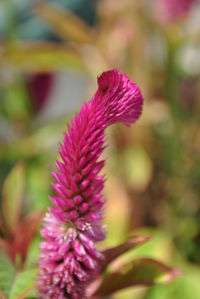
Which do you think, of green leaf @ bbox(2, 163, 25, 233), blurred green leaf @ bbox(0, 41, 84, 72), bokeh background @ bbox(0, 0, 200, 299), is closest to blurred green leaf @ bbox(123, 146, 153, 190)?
bokeh background @ bbox(0, 0, 200, 299)

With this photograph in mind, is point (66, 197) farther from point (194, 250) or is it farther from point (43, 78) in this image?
point (43, 78)

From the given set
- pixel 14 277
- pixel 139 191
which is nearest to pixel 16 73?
pixel 139 191

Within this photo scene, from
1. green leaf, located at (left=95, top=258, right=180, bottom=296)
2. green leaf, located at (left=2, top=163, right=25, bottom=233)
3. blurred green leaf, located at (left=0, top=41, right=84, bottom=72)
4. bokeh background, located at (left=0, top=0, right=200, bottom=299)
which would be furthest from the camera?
bokeh background, located at (left=0, top=0, right=200, bottom=299)

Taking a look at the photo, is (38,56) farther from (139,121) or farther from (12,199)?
(12,199)

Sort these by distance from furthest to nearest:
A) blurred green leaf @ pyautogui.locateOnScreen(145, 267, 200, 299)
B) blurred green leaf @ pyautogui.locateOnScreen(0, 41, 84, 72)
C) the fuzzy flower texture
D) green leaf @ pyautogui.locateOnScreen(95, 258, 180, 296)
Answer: blurred green leaf @ pyautogui.locateOnScreen(0, 41, 84, 72)
blurred green leaf @ pyautogui.locateOnScreen(145, 267, 200, 299)
green leaf @ pyautogui.locateOnScreen(95, 258, 180, 296)
the fuzzy flower texture

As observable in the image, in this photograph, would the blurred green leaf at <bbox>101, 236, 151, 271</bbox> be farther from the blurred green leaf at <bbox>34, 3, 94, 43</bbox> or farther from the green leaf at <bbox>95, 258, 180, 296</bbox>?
the blurred green leaf at <bbox>34, 3, 94, 43</bbox>

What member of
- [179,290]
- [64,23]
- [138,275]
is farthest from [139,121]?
[138,275]

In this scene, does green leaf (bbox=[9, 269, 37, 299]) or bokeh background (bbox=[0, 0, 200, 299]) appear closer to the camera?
green leaf (bbox=[9, 269, 37, 299])

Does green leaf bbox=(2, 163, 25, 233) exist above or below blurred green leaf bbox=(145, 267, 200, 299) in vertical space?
above

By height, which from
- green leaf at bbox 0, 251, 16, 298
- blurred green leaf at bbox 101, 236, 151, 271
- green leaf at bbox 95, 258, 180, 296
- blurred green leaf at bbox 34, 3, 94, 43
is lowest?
green leaf at bbox 95, 258, 180, 296
